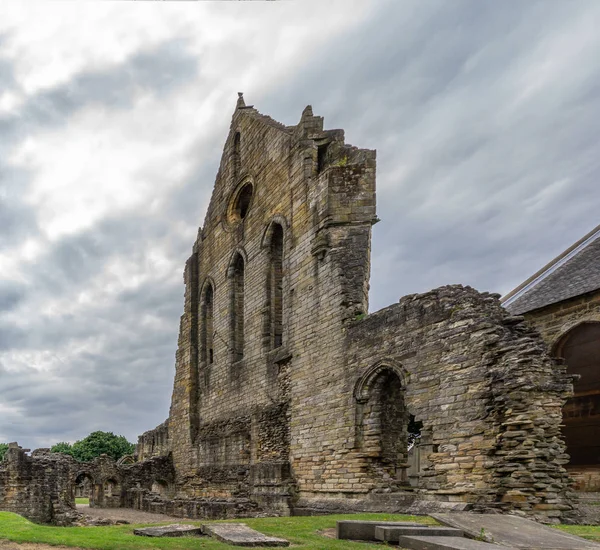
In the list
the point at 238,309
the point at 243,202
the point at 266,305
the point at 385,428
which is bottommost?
the point at 385,428

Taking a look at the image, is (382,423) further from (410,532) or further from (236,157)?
(236,157)

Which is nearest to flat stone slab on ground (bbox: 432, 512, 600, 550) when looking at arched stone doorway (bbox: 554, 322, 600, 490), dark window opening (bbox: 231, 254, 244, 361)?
arched stone doorway (bbox: 554, 322, 600, 490)

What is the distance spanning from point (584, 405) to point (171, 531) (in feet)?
29.3

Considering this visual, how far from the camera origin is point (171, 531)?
7609 mm

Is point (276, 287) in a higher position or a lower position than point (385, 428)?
higher

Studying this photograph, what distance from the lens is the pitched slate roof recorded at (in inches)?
518

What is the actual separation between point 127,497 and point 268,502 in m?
11.9

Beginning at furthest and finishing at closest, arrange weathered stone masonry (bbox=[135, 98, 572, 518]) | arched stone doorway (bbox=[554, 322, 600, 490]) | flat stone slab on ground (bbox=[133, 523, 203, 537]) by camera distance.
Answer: arched stone doorway (bbox=[554, 322, 600, 490])
weathered stone masonry (bbox=[135, 98, 572, 518])
flat stone slab on ground (bbox=[133, 523, 203, 537])

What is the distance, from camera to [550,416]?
9.45m

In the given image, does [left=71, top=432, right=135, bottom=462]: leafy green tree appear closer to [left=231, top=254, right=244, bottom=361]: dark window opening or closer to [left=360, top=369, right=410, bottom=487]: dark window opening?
[left=231, top=254, right=244, bottom=361]: dark window opening

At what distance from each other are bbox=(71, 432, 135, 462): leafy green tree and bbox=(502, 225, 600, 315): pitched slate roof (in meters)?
49.3

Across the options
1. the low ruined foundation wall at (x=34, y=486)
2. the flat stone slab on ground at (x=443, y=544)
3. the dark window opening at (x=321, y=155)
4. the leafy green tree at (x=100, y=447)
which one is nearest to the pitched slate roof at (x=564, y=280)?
the dark window opening at (x=321, y=155)

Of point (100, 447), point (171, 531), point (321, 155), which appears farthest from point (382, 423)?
point (100, 447)

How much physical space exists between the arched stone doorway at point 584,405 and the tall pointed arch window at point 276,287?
303 inches
